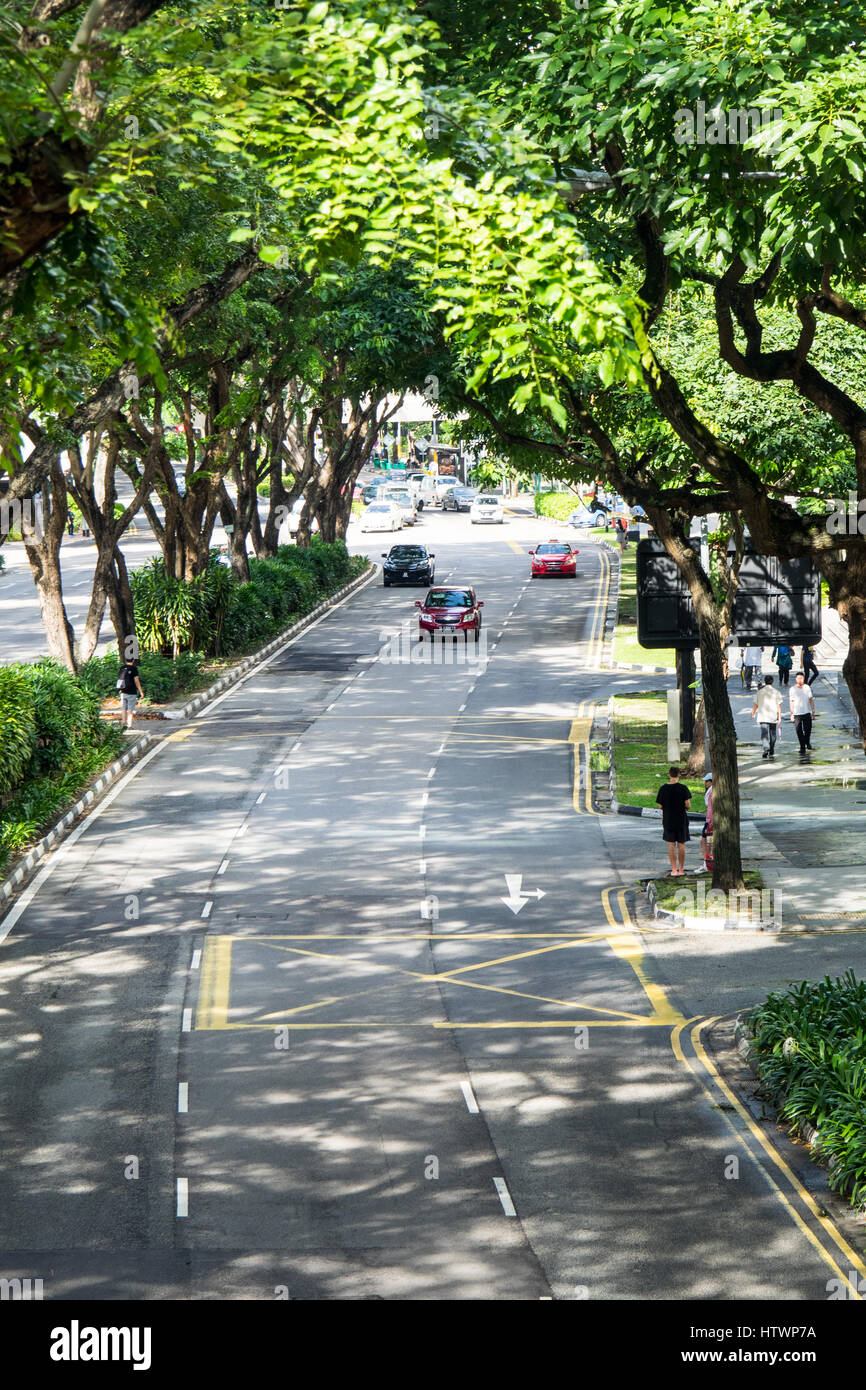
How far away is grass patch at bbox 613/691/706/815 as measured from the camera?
24.8m

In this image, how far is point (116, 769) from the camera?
26.8 metres

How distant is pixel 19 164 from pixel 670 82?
18.0 feet

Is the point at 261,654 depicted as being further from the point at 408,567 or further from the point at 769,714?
the point at 408,567

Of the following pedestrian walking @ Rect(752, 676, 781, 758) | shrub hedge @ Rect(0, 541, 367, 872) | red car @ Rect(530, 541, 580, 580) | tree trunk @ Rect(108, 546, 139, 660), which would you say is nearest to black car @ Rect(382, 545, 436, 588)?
shrub hedge @ Rect(0, 541, 367, 872)

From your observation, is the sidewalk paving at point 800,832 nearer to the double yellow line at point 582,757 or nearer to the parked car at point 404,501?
the double yellow line at point 582,757

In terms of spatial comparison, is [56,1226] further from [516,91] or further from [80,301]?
[516,91]

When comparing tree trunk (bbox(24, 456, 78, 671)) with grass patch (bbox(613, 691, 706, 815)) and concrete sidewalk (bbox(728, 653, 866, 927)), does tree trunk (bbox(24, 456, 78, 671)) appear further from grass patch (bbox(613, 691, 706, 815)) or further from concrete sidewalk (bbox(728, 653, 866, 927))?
concrete sidewalk (bbox(728, 653, 866, 927))

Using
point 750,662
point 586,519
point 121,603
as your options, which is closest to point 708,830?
point 750,662

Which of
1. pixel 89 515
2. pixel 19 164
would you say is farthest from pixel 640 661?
pixel 19 164

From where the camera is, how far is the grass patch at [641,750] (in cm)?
2481

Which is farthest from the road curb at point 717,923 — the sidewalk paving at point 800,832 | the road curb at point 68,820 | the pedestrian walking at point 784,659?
the pedestrian walking at point 784,659

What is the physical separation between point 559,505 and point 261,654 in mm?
55862

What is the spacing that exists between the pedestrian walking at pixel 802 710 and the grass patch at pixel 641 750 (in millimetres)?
2415

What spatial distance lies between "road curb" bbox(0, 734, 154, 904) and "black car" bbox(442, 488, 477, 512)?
3070 inches
